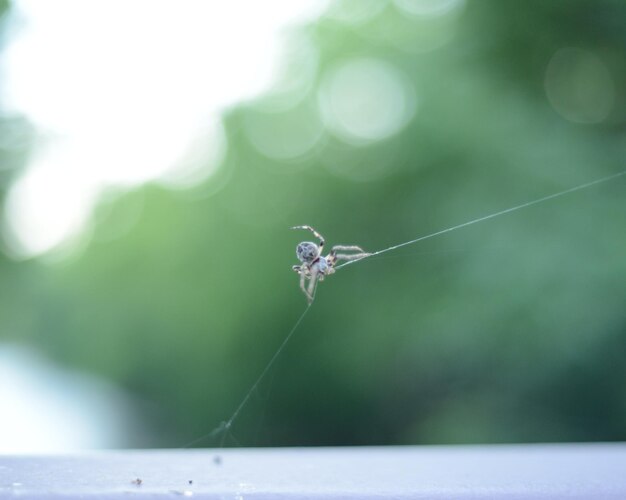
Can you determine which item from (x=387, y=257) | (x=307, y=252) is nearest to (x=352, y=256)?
(x=307, y=252)

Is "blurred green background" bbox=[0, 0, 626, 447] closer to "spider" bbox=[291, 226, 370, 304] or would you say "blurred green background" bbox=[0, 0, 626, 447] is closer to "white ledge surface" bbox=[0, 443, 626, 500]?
"spider" bbox=[291, 226, 370, 304]

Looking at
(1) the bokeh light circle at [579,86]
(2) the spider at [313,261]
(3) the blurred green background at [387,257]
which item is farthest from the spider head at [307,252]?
(1) the bokeh light circle at [579,86]

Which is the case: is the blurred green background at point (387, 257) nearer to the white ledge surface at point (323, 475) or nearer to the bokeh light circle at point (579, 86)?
the bokeh light circle at point (579, 86)

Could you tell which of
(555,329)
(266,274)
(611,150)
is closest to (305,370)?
(266,274)

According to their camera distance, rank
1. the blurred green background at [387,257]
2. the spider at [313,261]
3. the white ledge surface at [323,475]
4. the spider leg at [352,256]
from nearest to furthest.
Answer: the white ledge surface at [323,475]
the spider leg at [352,256]
the spider at [313,261]
the blurred green background at [387,257]

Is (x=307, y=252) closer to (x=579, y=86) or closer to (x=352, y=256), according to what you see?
(x=352, y=256)

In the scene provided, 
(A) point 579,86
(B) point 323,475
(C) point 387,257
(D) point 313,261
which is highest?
(B) point 323,475

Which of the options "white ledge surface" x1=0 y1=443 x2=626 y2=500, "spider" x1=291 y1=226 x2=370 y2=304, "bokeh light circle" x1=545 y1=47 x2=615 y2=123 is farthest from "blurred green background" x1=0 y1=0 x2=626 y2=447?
"white ledge surface" x1=0 y1=443 x2=626 y2=500
